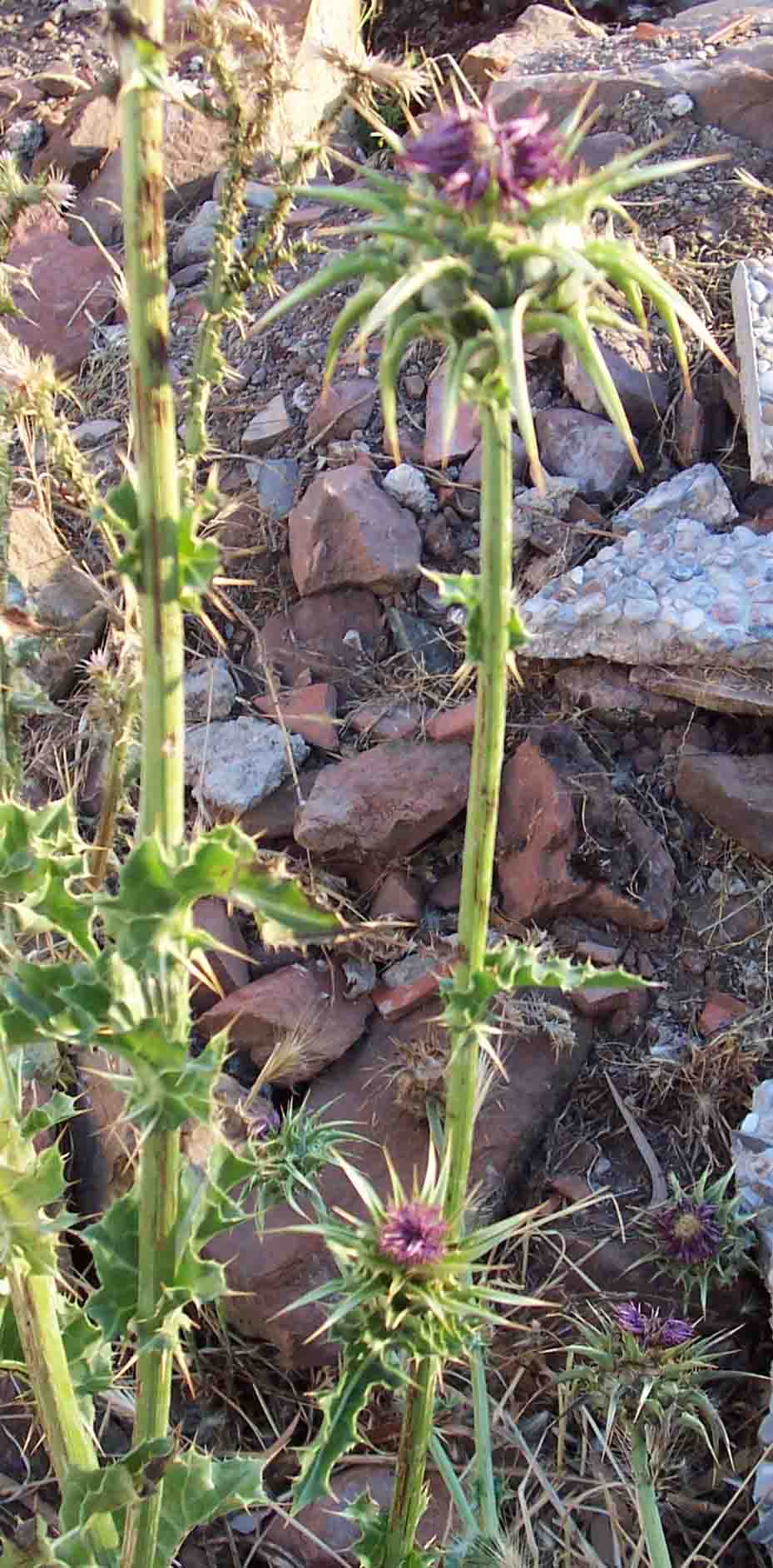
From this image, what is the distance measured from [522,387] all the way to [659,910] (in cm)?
239

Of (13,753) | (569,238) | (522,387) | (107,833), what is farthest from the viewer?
(107,833)

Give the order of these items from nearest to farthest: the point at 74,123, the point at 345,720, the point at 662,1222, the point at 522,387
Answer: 1. the point at 522,387
2. the point at 662,1222
3. the point at 345,720
4. the point at 74,123

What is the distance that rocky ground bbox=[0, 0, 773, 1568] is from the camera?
313 cm

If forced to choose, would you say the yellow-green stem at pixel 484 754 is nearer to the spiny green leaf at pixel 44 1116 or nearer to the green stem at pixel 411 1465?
the green stem at pixel 411 1465

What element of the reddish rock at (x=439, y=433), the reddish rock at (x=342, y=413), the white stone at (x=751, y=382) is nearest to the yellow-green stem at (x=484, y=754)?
the white stone at (x=751, y=382)

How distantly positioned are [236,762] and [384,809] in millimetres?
466

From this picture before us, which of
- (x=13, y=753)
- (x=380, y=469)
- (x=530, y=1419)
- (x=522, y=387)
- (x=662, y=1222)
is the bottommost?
(x=530, y=1419)

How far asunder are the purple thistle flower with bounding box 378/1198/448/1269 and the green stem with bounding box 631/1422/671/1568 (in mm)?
707

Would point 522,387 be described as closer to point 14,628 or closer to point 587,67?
point 14,628

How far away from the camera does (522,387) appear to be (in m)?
1.27

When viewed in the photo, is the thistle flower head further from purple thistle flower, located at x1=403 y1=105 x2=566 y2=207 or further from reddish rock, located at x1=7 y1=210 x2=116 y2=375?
reddish rock, located at x1=7 y1=210 x2=116 y2=375

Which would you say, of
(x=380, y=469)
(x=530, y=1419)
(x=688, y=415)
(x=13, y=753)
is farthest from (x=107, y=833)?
(x=688, y=415)

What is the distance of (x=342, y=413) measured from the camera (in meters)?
4.40

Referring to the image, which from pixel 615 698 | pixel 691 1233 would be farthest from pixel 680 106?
pixel 691 1233
